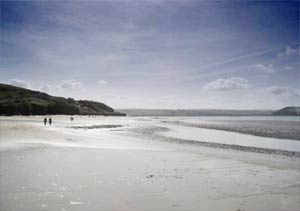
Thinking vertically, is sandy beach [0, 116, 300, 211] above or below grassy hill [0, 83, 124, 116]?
below

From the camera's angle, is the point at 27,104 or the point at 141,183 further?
the point at 27,104

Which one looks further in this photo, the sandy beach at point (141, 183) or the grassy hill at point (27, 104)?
the grassy hill at point (27, 104)

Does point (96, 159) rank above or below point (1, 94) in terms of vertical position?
below

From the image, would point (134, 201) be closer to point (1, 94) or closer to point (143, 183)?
point (143, 183)

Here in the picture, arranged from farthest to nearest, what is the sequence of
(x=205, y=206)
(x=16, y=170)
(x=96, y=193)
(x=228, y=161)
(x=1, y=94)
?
(x=1, y=94) → (x=228, y=161) → (x=16, y=170) → (x=96, y=193) → (x=205, y=206)

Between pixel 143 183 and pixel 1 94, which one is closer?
pixel 143 183

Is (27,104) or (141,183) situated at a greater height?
(27,104)

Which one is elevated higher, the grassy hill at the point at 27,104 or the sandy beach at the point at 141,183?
the grassy hill at the point at 27,104

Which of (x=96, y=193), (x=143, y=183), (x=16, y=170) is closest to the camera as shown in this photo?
(x=96, y=193)

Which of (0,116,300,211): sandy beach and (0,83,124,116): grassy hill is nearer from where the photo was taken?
(0,116,300,211): sandy beach

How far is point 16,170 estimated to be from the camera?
414 inches

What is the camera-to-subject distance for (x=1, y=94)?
115 metres

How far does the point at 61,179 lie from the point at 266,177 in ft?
26.7

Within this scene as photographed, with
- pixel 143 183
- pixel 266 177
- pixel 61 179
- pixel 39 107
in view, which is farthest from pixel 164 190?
pixel 39 107
